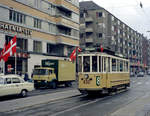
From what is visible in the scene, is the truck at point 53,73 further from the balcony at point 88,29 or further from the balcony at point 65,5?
the balcony at point 88,29

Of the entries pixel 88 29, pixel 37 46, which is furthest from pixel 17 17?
pixel 88 29

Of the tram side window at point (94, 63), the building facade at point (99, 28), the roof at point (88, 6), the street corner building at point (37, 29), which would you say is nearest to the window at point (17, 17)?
the street corner building at point (37, 29)

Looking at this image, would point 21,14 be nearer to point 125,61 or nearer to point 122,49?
point 125,61

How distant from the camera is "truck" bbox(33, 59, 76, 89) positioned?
26.0 m

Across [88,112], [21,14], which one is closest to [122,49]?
[21,14]

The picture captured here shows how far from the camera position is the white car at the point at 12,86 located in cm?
1587

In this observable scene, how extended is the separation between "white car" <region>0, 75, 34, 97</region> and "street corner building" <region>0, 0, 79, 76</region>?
12.3 meters

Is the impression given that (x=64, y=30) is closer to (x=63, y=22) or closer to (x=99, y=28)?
(x=63, y=22)

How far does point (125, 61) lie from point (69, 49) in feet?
84.7

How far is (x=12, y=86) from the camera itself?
16.6 metres

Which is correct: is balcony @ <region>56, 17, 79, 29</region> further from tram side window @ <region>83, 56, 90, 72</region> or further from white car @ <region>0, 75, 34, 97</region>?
tram side window @ <region>83, 56, 90, 72</region>

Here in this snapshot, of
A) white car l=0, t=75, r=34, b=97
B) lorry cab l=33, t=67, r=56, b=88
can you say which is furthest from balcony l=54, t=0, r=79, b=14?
white car l=0, t=75, r=34, b=97

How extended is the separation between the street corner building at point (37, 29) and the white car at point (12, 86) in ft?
40.3

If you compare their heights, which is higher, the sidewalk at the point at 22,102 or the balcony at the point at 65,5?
the balcony at the point at 65,5
